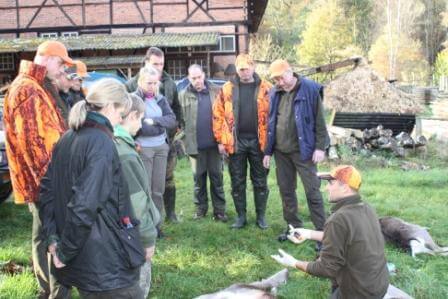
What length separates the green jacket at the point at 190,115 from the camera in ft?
22.0

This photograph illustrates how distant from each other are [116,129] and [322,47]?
42.7 metres

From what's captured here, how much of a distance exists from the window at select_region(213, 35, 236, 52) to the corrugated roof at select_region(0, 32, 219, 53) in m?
0.90

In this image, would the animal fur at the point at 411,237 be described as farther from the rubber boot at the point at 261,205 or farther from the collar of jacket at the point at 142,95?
the collar of jacket at the point at 142,95

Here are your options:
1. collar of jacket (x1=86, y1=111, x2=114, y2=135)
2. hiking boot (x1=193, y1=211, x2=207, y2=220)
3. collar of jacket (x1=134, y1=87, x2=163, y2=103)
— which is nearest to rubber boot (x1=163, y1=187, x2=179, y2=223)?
hiking boot (x1=193, y1=211, x2=207, y2=220)

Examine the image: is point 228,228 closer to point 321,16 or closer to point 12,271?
point 12,271

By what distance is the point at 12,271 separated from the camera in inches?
184

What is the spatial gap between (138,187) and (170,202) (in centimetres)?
388

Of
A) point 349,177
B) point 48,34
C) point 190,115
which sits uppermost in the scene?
point 48,34

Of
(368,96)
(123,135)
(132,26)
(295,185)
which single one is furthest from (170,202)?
(132,26)

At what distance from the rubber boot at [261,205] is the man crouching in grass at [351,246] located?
2830 millimetres

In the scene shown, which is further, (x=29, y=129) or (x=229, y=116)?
(x=229, y=116)

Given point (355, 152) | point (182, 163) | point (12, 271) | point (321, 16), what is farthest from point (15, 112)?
point (321, 16)

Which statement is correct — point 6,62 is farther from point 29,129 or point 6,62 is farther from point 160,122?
point 29,129

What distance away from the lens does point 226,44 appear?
24.4m
